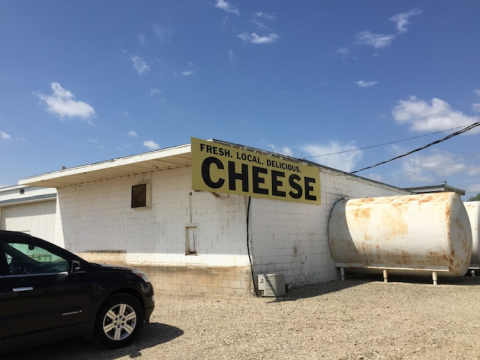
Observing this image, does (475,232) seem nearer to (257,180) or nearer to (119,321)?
(257,180)

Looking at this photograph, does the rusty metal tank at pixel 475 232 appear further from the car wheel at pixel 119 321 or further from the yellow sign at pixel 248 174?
the car wheel at pixel 119 321

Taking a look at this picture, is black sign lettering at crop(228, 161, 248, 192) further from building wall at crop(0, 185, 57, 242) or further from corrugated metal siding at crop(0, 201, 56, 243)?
corrugated metal siding at crop(0, 201, 56, 243)

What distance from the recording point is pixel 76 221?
14.8 metres

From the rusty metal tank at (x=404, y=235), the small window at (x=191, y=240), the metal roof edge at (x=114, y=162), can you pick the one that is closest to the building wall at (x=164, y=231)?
the small window at (x=191, y=240)

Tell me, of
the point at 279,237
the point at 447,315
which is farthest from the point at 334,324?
the point at 279,237

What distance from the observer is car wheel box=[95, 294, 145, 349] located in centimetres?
554

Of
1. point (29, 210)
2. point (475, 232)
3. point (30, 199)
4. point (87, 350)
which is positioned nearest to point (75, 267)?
point (87, 350)

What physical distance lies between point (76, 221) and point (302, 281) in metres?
8.73

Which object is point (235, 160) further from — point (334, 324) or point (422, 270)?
point (422, 270)

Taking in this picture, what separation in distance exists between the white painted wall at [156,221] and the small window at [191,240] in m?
0.11

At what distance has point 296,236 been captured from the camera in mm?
11773

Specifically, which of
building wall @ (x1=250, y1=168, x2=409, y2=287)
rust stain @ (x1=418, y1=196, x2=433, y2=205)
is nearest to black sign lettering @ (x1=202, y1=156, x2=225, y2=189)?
building wall @ (x1=250, y1=168, x2=409, y2=287)

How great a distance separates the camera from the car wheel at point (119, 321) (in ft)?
18.2

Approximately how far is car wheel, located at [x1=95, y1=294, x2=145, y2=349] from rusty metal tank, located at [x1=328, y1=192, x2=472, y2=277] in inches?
335
